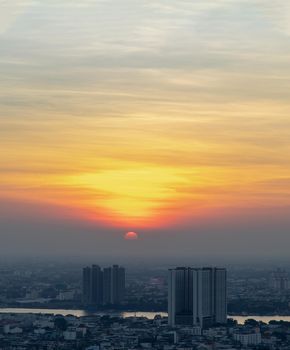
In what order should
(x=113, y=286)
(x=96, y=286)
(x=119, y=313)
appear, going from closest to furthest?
(x=119, y=313)
(x=113, y=286)
(x=96, y=286)

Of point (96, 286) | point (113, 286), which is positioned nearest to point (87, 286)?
point (96, 286)

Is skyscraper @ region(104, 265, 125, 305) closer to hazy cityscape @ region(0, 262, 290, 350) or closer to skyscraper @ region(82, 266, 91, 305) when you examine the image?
hazy cityscape @ region(0, 262, 290, 350)

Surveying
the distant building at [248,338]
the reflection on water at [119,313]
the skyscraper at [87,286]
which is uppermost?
the skyscraper at [87,286]

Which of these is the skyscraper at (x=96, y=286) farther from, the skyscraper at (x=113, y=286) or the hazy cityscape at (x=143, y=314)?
the skyscraper at (x=113, y=286)

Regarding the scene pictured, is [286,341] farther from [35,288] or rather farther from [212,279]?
[35,288]

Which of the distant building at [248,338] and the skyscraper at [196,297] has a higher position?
the skyscraper at [196,297]

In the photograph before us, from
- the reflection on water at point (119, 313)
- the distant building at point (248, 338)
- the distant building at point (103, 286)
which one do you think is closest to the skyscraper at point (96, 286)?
the distant building at point (103, 286)

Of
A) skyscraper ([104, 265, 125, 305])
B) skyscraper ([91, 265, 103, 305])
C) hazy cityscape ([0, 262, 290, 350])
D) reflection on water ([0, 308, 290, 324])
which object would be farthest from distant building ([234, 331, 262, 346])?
skyscraper ([91, 265, 103, 305])

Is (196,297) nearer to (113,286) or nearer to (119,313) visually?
(119,313)
